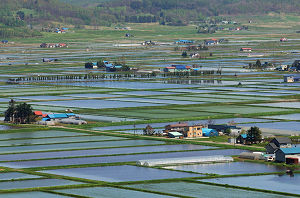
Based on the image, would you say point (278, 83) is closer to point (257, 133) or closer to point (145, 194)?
point (257, 133)

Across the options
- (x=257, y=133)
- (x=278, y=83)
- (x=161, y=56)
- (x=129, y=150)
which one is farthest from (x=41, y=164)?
(x=161, y=56)

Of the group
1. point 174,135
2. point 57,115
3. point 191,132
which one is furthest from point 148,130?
point 57,115

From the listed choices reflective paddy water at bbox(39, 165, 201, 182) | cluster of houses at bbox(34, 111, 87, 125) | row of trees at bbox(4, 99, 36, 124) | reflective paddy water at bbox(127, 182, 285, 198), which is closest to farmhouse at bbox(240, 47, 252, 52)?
cluster of houses at bbox(34, 111, 87, 125)

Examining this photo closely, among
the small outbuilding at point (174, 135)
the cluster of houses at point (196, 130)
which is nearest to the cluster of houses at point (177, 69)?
the cluster of houses at point (196, 130)

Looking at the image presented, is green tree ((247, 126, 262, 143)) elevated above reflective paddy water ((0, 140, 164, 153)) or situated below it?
above

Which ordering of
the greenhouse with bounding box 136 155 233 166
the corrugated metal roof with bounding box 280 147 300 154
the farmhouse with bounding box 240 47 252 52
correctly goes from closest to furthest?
1. the greenhouse with bounding box 136 155 233 166
2. the corrugated metal roof with bounding box 280 147 300 154
3. the farmhouse with bounding box 240 47 252 52

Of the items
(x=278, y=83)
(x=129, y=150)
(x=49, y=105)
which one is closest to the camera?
(x=129, y=150)

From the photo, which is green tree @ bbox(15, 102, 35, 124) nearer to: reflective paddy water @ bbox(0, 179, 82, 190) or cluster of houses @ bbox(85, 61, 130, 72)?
reflective paddy water @ bbox(0, 179, 82, 190)
